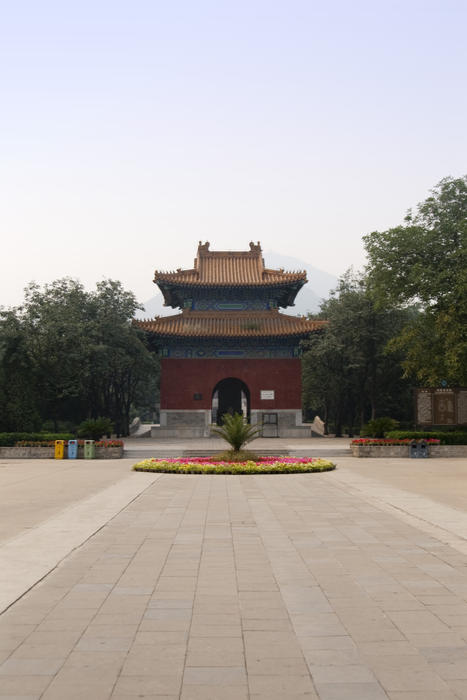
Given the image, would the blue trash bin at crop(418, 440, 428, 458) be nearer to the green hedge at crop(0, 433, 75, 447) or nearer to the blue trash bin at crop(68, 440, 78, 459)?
the blue trash bin at crop(68, 440, 78, 459)

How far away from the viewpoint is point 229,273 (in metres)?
37.0

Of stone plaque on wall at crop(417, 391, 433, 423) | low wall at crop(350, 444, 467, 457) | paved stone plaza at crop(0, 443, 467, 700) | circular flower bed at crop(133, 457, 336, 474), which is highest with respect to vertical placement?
stone plaque on wall at crop(417, 391, 433, 423)

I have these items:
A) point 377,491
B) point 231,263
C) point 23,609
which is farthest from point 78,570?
point 231,263

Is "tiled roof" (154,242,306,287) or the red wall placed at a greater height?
"tiled roof" (154,242,306,287)

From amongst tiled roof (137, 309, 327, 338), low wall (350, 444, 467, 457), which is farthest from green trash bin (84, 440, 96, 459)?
tiled roof (137, 309, 327, 338)

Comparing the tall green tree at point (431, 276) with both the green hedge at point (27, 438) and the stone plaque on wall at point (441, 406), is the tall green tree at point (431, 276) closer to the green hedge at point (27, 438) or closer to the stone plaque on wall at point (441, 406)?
the stone plaque on wall at point (441, 406)

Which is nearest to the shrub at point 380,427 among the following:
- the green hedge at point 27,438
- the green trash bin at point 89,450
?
the green trash bin at point 89,450

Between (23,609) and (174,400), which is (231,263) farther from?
(23,609)

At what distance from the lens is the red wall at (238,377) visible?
34.2m

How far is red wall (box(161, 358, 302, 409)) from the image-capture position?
3425 cm

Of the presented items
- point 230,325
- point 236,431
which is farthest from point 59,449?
point 230,325

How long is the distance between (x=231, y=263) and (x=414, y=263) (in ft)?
44.0

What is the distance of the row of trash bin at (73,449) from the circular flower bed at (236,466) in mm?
5470

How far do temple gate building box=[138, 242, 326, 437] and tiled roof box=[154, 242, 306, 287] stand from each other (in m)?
0.08
